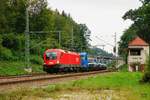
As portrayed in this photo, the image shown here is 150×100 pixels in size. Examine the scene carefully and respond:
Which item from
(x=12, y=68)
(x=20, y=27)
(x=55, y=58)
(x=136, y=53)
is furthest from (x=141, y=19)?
(x=55, y=58)

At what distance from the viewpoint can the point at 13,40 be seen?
3059 inches

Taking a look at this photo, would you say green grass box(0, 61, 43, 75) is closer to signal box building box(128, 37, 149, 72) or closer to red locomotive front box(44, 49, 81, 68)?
red locomotive front box(44, 49, 81, 68)

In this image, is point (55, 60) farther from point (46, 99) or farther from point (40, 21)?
point (40, 21)

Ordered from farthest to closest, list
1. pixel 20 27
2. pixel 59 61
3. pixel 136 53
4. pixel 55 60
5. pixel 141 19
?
pixel 20 27, pixel 141 19, pixel 136 53, pixel 59 61, pixel 55 60

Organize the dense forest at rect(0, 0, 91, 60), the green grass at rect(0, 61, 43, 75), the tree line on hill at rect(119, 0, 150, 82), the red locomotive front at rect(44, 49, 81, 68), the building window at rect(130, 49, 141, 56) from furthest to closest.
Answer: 1. the building window at rect(130, 49, 141, 56)
2. the tree line on hill at rect(119, 0, 150, 82)
3. the dense forest at rect(0, 0, 91, 60)
4. the green grass at rect(0, 61, 43, 75)
5. the red locomotive front at rect(44, 49, 81, 68)

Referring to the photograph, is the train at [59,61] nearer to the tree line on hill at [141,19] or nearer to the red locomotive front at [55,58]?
the red locomotive front at [55,58]

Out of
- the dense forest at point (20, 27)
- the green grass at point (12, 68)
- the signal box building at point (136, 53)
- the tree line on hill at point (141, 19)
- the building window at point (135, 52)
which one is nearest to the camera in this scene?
the green grass at point (12, 68)

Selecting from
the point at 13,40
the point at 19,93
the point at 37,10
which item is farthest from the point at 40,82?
the point at 37,10

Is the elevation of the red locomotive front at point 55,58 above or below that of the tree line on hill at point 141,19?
below

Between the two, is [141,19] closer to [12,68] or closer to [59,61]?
[12,68]

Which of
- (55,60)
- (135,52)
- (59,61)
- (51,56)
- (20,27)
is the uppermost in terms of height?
(20,27)

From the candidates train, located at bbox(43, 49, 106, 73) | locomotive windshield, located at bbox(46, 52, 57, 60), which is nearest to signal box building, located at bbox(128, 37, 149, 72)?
train, located at bbox(43, 49, 106, 73)

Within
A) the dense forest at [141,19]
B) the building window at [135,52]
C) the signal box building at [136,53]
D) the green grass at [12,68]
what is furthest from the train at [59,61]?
the dense forest at [141,19]

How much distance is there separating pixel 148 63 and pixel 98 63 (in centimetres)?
5374
